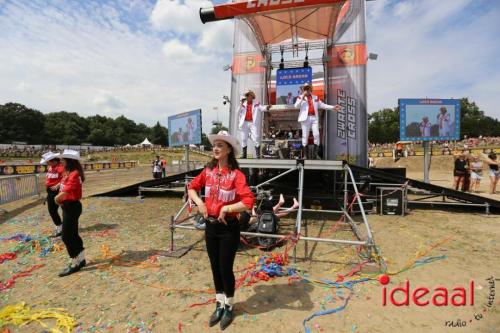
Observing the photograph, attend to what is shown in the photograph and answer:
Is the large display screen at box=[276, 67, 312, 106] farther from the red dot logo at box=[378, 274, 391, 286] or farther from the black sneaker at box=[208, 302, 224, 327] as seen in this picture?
the black sneaker at box=[208, 302, 224, 327]

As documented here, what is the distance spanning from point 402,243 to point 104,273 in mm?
5173

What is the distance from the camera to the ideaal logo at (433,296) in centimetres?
331

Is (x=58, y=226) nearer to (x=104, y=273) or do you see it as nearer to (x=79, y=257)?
(x=79, y=257)

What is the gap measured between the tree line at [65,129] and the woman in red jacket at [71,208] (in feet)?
331

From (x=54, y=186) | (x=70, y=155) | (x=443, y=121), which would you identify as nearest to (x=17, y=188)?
(x=54, y=186)

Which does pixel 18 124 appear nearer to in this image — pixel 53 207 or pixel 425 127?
pixel 53 207

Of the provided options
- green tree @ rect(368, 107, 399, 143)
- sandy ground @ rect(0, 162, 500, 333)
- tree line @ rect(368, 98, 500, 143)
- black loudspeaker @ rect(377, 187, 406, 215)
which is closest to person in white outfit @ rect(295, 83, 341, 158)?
sandy ground @ rect(0, 162, 500, 333)

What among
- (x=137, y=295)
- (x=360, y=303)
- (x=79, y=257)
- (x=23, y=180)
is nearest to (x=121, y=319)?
(x=137, y=295)

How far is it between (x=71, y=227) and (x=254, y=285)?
2844 millimetres

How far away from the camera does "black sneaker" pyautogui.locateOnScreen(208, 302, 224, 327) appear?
2.95 metres

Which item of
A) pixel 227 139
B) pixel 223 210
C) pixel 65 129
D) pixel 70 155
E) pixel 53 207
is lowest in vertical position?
pixel 53 207

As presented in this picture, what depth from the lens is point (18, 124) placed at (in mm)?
83875

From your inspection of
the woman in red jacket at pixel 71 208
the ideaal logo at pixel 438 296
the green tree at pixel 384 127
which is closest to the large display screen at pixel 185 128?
Answer: the woman in red jacket at pixel 71 208

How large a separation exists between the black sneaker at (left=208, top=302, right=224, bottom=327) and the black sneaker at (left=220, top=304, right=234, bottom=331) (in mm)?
40
